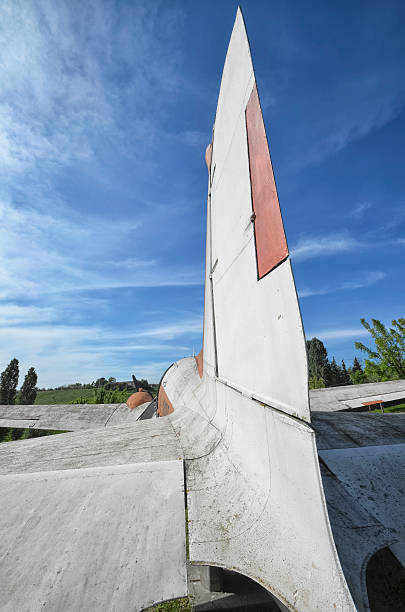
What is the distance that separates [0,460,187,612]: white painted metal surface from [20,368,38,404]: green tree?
3267 centimetres

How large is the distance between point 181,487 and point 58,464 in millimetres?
1137

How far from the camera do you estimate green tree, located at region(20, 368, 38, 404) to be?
29.4 metres

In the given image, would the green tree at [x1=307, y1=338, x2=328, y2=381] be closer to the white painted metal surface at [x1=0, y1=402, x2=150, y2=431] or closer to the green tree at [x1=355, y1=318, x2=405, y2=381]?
the green tree at [x1=355, y1=318, x2=405, y2=381]

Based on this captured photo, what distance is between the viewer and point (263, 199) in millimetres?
2203

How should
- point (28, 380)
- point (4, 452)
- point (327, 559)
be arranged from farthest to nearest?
point (28, 380), point (4, 452), point (327, 559)

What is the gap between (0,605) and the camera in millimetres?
1351

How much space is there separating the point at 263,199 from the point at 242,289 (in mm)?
785

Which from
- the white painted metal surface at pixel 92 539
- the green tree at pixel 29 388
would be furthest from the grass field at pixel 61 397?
the white painted metal surface at pixel 92 539

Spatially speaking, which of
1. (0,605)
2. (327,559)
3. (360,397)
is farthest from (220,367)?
(360,397)

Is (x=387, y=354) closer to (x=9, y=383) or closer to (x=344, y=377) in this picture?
(x=344, y=377)

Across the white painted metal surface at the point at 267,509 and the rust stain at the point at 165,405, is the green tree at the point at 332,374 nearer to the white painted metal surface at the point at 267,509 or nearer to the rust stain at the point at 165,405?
the rust stain at the point at 165,405

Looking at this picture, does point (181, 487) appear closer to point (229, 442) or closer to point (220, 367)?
point (229, 442)

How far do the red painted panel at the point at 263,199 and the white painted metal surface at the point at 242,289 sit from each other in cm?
10

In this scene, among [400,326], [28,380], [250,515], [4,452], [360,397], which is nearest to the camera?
[250,515]
